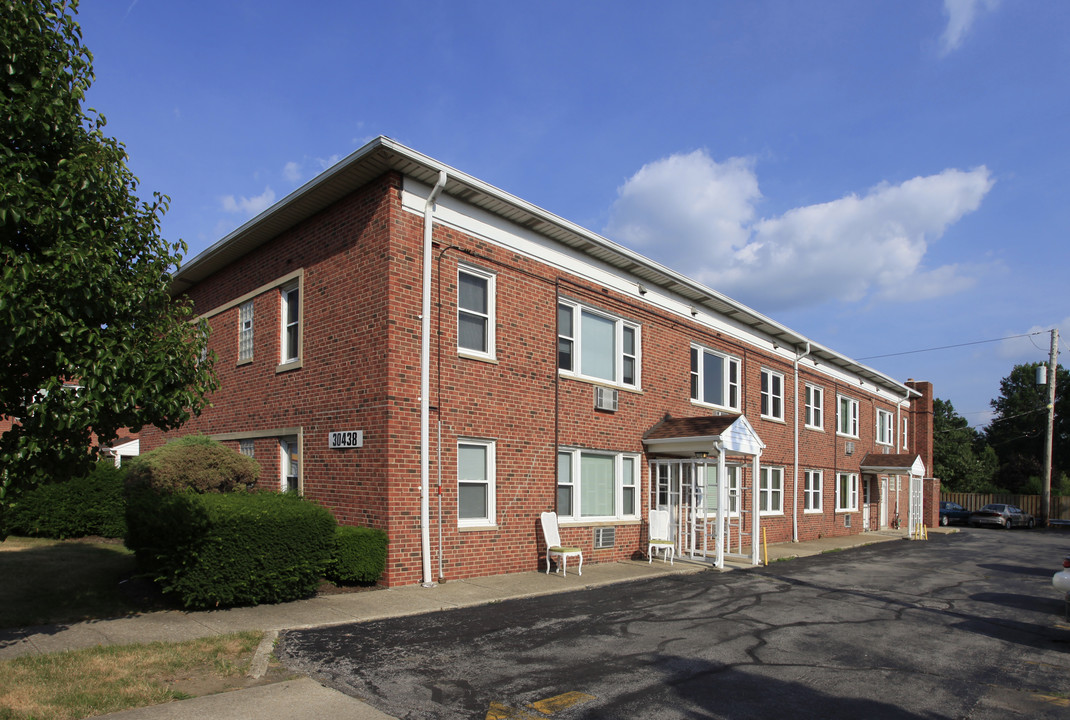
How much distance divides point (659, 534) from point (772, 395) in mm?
9625

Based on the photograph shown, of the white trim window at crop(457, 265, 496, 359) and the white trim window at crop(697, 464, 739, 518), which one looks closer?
the white trim window at crop(457, 265, 496, 359)

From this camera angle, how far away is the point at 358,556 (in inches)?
449

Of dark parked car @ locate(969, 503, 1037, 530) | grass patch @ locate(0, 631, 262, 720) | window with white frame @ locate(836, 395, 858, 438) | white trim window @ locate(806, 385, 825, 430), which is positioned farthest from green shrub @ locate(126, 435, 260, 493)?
dark parked car @ locate(969, 503, 1037, 530)

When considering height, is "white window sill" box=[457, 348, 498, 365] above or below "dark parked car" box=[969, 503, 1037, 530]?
above

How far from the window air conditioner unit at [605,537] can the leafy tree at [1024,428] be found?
6103cm

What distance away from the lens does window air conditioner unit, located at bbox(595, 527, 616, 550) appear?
52.1ft

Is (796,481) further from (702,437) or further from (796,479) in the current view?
(702,437)

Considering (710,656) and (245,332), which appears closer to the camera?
(710,656)

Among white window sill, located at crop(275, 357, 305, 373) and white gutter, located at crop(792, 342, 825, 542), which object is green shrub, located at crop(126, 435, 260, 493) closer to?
white window sill, located at crop(275, 357, 305, 373)

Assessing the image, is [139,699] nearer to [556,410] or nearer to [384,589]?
[384,589]

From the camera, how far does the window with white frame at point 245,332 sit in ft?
54.3

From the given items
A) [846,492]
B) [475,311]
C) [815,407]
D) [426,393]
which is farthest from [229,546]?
[846,492]

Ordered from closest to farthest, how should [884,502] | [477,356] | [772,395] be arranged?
[477,356], [772,395], [884,502]

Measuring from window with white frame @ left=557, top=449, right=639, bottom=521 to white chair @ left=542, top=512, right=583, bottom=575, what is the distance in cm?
84
